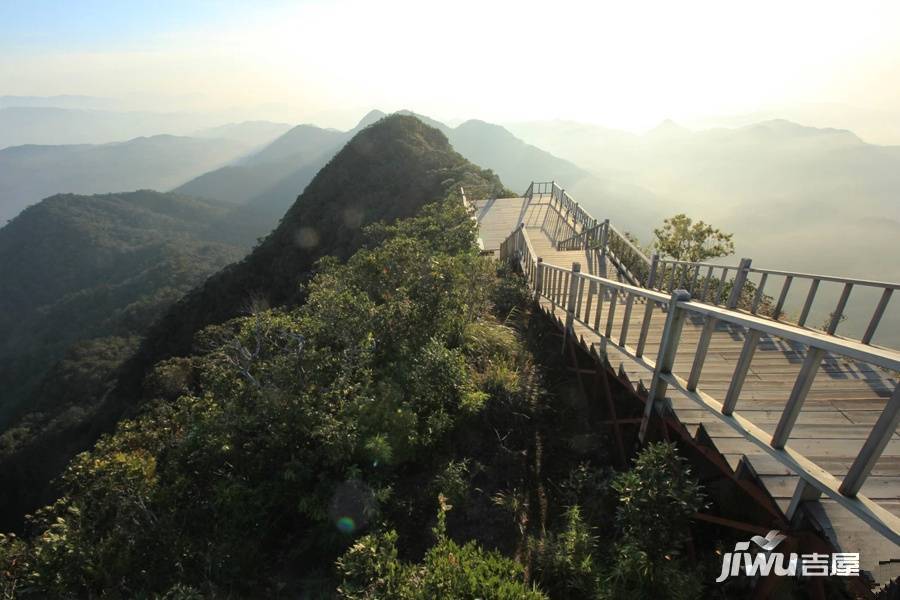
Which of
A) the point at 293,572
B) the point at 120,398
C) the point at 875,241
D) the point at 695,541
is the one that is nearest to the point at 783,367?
the point at 695,541

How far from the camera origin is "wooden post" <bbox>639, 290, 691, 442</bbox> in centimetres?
369

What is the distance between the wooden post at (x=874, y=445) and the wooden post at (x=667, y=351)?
1557 millimetres

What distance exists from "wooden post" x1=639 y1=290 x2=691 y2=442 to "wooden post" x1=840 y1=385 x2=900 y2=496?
1.56 metres

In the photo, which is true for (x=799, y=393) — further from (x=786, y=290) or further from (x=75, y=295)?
(x=75, y=295)

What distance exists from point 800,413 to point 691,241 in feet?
36.4

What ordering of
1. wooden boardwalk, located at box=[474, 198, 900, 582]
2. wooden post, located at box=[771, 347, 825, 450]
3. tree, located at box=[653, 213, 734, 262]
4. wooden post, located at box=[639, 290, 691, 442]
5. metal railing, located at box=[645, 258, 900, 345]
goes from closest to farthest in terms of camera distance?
wooden post, located at box=[771, 347, 825, 450] < wooden boardwalk, located at box=[474, 198, 900, 582] < wooden post, located at box=[639, 290, 691, 442] < metal railing, located at box=[645, 258, 900, 345] < tree, located at box=[653, 213, 734, 262]

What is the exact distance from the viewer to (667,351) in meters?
3.90

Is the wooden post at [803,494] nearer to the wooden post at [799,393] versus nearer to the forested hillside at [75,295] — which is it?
the wooden post at [799,393]

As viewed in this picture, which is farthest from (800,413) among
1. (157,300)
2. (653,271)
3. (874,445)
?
(157,300)

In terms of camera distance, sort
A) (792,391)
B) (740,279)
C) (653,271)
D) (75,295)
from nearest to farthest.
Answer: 1. (792,391)
2. (740,279)
3. (653,271)
4. (75,295)

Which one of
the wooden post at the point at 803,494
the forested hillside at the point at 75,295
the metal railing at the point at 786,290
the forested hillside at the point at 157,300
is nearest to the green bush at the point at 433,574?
the wooden post at the point at 803,494

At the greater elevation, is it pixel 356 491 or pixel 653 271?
pixel 653 271

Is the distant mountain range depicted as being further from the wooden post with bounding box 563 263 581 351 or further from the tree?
the wooden post with bounding box 563 263 581 351

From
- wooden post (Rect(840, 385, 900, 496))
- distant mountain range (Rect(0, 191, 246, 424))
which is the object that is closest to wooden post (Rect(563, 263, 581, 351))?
wooden post (Rect(840, 385, 900, 496))
